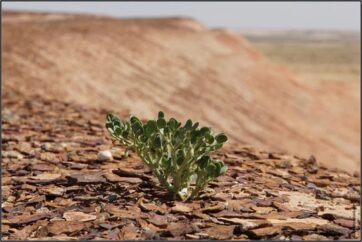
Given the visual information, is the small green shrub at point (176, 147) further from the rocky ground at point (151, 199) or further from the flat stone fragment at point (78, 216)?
the flat stone fragment at point (78, 216)

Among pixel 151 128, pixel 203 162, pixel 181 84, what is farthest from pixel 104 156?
pixel 181 84

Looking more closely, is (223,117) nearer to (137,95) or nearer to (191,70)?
(137,95)

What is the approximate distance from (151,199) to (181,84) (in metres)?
15.7

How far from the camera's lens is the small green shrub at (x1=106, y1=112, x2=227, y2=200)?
179 inches

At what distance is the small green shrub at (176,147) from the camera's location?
14.9 ft

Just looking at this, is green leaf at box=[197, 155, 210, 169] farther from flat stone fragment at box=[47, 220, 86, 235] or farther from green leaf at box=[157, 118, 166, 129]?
flat stone fragment at box=[47, 220, 86, 235]

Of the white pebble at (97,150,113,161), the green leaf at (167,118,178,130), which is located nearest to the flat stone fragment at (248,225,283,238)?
the green leaf at (167,118,178,130)

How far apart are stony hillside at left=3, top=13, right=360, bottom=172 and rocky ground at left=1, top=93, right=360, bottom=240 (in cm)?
791

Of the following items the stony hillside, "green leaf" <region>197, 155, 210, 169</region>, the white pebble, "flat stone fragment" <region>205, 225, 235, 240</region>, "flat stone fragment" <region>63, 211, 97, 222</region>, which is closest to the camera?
"flat stone fragment" <region>205, 225, 235, 240</region>

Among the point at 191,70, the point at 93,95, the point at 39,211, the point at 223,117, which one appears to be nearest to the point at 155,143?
the point at 39,211

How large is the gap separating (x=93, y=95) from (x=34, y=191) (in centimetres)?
1207

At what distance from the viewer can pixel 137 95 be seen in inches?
710

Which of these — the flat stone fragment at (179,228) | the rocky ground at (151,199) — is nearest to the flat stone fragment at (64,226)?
the rocky ground at (151,199)

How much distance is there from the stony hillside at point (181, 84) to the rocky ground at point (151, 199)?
7.91 m
